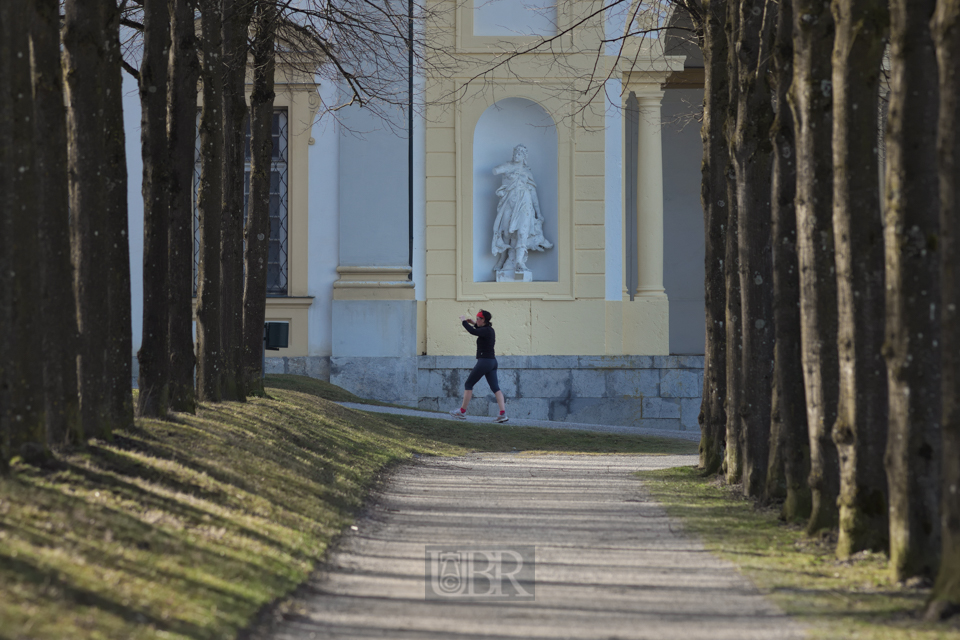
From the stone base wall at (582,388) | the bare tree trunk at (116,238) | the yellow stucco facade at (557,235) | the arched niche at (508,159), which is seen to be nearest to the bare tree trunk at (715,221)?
the bare tree trunk at (116,238)

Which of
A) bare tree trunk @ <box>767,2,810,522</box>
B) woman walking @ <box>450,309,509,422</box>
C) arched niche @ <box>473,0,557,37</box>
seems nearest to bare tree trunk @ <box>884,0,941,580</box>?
bare tree trunk @ <box>767,2,810,522</box>

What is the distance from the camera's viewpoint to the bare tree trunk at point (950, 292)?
4.80 m

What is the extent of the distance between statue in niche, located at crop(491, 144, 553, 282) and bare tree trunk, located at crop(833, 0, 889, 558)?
16.1 meters

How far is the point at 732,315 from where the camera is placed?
10.1 m

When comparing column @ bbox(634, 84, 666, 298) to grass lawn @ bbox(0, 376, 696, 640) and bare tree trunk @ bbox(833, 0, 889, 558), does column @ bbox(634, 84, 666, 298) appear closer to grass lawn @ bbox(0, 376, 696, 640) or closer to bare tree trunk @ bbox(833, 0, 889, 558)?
grass lawn @ bbox(0, 376, 696, 640)

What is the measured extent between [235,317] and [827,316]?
8.52 m

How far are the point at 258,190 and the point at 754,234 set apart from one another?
802 cm

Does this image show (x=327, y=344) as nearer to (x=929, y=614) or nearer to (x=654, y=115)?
(x=654, y=115)

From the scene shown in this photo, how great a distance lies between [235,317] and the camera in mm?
13812

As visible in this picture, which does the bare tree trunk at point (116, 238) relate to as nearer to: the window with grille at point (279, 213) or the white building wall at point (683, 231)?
the window with grille at point (279, 213)

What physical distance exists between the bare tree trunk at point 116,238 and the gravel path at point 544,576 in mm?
2187

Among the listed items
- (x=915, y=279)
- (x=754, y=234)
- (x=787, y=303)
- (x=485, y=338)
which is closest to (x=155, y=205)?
(x=754, y=234)

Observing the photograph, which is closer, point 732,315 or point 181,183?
point 732,315

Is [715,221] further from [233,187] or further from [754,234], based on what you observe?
[233,187]
